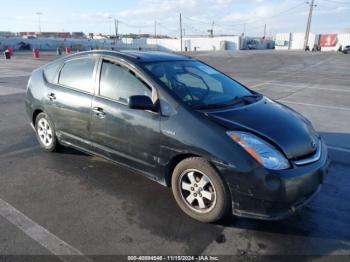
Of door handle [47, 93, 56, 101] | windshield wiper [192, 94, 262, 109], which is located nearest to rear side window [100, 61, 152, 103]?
windshield wiper [192, 94, 262, 109]

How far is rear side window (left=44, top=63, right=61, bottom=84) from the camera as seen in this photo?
4.81 metres

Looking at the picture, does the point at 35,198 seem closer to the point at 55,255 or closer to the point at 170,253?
the point at 55,255

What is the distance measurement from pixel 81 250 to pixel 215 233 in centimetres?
124

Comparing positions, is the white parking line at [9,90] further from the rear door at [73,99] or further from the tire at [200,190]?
the tire at [200,190]

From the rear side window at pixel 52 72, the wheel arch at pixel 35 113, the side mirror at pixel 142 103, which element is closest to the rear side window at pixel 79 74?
the rear side window at pixel 52 72

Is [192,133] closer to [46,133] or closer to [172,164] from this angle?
[172,164]

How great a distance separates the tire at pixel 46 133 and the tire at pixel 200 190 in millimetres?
2432

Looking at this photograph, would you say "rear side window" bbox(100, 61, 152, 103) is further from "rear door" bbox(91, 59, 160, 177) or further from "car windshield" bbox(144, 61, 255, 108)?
"car windshield" bbox(144, 61, 255, 108)

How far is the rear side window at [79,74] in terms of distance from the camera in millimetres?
4197

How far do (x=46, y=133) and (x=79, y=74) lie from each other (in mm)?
1262

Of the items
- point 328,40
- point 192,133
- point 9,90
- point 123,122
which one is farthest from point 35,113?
point 328,40

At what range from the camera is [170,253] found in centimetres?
278

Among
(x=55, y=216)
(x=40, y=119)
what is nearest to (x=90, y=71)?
(x=40, y=119)

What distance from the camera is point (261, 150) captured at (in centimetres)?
291
